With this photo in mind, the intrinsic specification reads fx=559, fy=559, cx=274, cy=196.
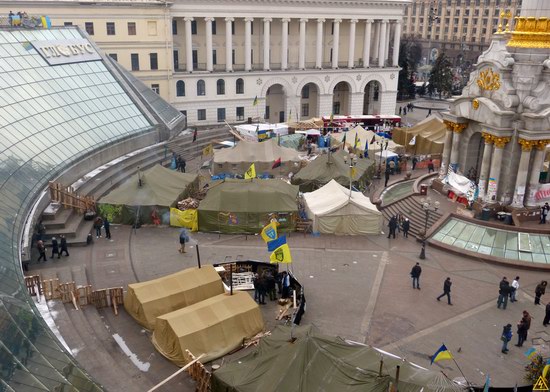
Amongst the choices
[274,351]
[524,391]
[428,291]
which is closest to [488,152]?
[428,291]

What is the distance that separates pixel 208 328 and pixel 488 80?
22.4 meters

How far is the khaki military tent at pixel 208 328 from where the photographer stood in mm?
18703

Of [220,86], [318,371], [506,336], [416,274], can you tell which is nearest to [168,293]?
[318,371]

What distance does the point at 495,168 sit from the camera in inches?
1245

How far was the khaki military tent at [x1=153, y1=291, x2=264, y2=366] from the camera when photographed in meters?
18.7

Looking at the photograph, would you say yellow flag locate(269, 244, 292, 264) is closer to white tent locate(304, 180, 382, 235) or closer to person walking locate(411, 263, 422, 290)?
person walking locate(411, 263, 422, 290)

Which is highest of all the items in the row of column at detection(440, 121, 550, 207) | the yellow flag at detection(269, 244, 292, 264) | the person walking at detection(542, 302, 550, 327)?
the row of column at detection(440, 121, 550, 207)

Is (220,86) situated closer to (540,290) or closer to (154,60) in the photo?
(154,60)

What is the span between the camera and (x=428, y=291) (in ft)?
82.9

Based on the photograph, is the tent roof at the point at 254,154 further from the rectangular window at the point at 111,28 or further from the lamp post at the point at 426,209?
the rectangular window at the point at 111,28

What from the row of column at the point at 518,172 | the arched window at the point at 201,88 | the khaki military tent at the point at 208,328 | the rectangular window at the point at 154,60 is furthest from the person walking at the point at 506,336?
the arched window at the point at 201,88

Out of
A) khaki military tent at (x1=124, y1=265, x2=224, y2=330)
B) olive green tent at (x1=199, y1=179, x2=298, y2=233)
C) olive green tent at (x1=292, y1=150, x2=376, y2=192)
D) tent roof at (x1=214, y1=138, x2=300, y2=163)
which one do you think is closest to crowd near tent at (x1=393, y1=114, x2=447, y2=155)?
olive green tent at (x1=292, y1=150, x2=376, y2=192)

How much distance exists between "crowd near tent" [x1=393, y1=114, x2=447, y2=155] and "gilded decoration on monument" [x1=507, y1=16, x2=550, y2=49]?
18.6 meters

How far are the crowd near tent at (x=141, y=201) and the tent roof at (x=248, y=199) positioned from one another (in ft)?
7.24
